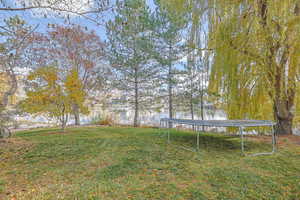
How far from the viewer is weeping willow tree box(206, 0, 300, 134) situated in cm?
338

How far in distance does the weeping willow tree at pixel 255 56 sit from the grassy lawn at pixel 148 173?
1286 mm

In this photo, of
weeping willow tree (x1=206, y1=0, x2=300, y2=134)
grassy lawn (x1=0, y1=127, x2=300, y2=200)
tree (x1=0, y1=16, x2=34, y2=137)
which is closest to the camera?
grassy lawn (x1=0, y1=127, x2=300, y2=200)

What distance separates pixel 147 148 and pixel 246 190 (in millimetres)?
2183

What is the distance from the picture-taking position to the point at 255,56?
146 inches

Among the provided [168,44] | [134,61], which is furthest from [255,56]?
[134,61]

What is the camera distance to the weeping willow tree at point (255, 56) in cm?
338

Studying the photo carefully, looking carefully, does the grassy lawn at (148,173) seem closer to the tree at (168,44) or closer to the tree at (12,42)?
the tree at (12,42)

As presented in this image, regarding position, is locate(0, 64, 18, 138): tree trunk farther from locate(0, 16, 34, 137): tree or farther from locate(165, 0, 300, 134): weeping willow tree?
locate(165, 0, 300, 134): weeping willow tree

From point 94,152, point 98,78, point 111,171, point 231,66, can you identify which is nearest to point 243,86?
point 231,66

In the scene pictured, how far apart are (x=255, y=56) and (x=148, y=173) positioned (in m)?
3.78

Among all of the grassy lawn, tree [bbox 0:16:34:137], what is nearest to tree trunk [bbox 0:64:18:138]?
tree [bbox 0:16:34:137]

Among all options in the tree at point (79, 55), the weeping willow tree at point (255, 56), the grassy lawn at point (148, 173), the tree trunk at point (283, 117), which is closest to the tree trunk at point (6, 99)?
the grassy lawn at point (148, 173)

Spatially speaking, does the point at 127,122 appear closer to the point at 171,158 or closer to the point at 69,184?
A: the point at 171,158

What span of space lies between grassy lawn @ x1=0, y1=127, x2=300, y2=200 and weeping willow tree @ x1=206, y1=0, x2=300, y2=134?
50.6 inches
